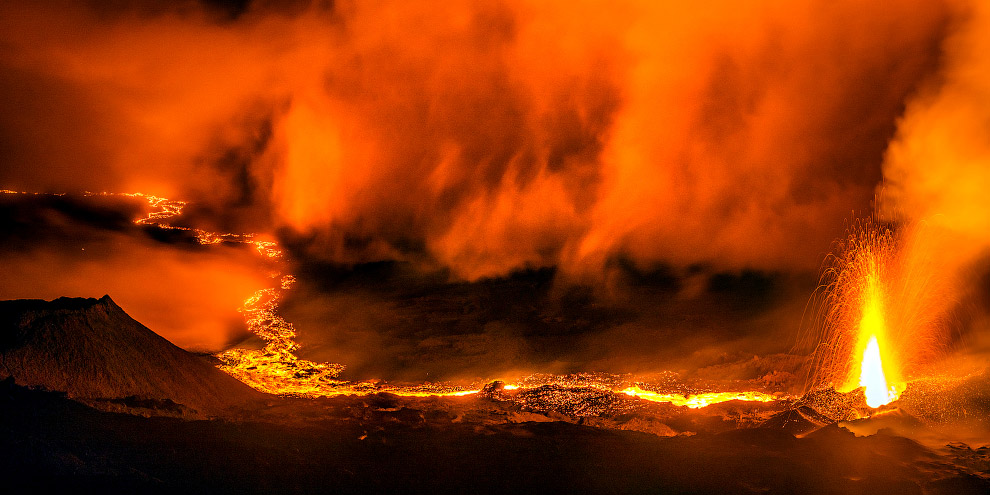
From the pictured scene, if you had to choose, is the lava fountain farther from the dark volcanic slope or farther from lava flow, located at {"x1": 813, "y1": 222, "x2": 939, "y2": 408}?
the dark volcanic slope

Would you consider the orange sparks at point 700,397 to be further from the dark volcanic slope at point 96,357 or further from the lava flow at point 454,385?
the dark volcanic slope at point 96,357

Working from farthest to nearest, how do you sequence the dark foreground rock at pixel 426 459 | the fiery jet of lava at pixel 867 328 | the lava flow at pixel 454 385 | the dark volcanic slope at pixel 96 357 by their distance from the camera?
the fiery jet of lava at pixel 867 328, the lava flow at pixel 454 385, the dark volcanic slope at pixel 96 357, the dark foreground rock at pixel 426 459

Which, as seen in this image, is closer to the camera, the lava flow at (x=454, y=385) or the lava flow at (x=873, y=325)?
the lava flow at (x=454, y=385)

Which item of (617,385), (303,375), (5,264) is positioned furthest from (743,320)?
(5,264)

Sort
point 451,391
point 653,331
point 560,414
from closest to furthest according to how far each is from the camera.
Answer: point 560,414
point 451,391
point 653,331

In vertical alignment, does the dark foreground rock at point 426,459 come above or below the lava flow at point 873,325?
below

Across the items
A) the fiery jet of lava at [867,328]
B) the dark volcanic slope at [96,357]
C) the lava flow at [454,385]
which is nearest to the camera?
the dark volcanic slope at [96,357]

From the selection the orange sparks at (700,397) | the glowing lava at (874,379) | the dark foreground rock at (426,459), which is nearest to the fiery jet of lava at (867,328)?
the glowing lava at (874,379)

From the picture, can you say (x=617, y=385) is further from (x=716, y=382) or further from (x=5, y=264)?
(x=5, y=264)

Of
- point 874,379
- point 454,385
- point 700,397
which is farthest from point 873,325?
point 454,385
